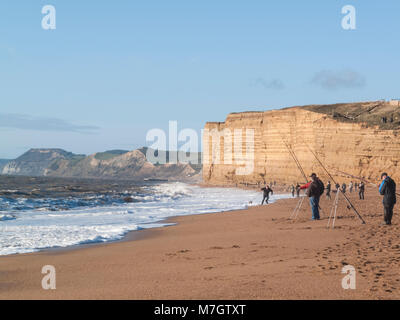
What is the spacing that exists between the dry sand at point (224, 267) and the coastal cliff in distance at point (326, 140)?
27611mm

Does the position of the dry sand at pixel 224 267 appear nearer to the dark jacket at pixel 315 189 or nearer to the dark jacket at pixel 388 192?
the dark jacket at pixel 388 192

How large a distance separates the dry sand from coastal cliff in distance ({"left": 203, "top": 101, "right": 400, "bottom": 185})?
27.6 meters

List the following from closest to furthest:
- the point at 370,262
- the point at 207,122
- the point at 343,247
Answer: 1. the point at 370,262
2. the point at 343,247
3. the point at 207,122

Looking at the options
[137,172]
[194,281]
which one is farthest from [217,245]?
[137,172]

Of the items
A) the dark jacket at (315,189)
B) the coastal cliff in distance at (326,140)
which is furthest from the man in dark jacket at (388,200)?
the coastal cliff in distance at (326,140)

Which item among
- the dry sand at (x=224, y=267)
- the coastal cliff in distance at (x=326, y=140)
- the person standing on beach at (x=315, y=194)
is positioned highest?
the coastal cliff in distance at (x=326, y=140)

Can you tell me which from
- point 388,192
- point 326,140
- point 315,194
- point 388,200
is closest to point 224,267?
point 388,200

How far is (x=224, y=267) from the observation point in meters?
6.03

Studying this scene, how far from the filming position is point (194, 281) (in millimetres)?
5191

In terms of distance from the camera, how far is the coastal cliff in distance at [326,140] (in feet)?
135

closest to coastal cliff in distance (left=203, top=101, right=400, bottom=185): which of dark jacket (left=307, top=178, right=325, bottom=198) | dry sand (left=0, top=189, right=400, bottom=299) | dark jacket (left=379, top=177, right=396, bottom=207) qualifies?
dark jacket (left=307, top=178, right=325, bottom=198)

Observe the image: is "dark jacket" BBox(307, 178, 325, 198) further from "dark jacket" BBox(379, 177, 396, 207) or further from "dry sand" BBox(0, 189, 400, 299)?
"dry sand" BBox(0, 189, 400, 299)
